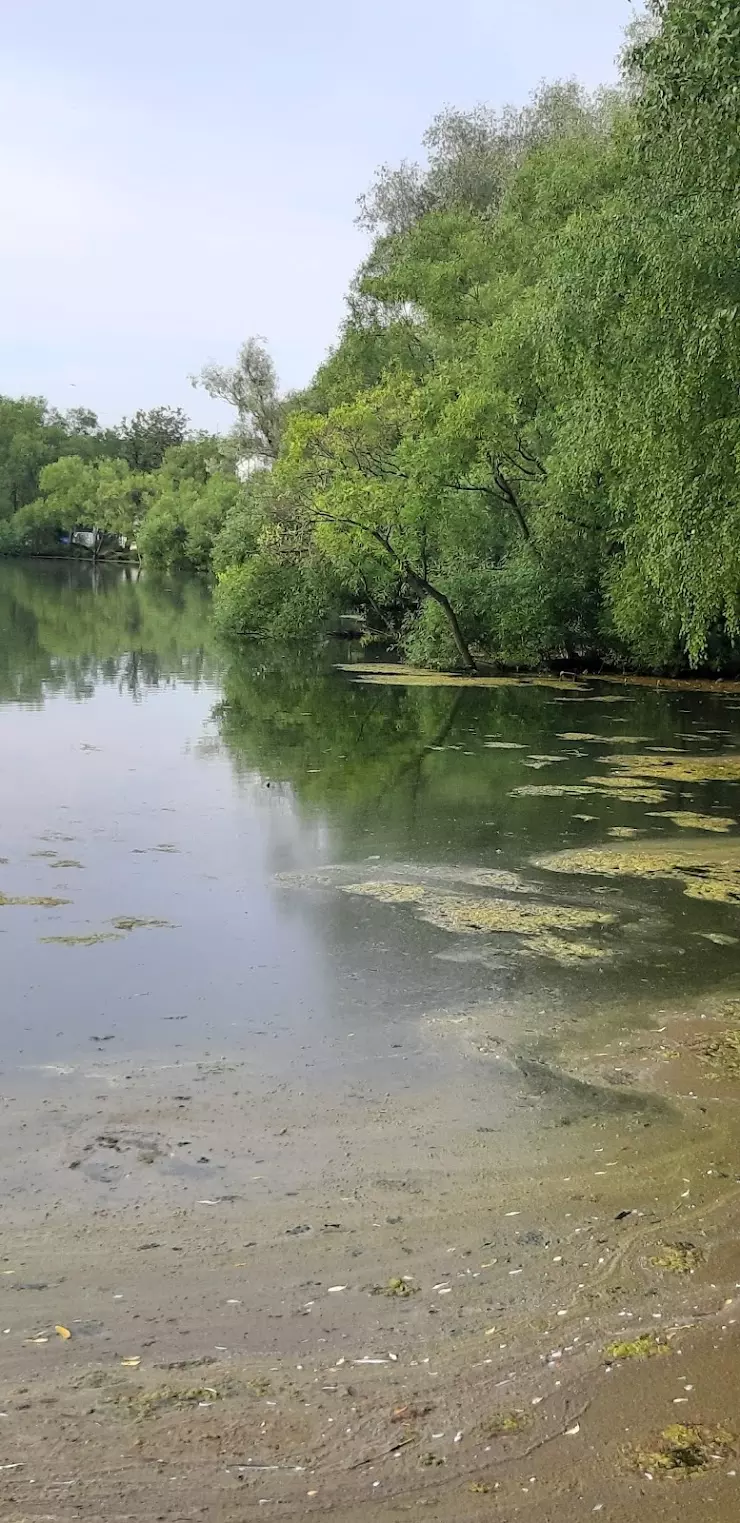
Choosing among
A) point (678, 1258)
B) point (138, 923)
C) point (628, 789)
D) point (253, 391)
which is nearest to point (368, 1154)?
point (678, 1258)

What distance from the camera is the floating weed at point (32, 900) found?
30.5 ft

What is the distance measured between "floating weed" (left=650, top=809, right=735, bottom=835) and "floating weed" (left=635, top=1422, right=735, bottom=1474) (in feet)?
29.8

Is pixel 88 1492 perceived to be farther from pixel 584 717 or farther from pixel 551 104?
pixel 551 104

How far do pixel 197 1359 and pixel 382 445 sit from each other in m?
26.2

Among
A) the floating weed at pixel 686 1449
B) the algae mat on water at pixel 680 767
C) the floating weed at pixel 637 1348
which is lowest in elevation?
the floating weed at pixel 637 1348

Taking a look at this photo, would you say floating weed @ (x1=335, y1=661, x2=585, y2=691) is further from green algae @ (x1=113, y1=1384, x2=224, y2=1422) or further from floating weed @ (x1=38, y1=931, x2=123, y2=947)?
green algae @ (x1=113, y1=1384, x2=224, y2=1422)

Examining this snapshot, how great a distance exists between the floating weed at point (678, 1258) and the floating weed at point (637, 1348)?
493mm

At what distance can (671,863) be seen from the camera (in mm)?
10961

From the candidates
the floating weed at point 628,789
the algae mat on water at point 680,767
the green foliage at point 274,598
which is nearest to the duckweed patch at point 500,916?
the floating weed at point 628,789

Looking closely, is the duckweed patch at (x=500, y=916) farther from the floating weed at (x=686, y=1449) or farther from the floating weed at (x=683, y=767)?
the floating weed at (x=683, y=767)

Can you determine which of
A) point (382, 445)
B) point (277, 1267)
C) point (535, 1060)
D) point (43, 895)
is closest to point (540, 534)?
point (382, 445)

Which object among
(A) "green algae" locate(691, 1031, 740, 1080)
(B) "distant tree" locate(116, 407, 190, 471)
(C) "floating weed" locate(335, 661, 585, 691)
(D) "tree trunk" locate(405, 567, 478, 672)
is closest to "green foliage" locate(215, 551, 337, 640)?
(C) "floating weed" locate(335, 661, 585, 691)

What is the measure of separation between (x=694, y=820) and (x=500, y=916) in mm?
4049

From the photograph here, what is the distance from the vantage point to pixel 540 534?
2572 cm
